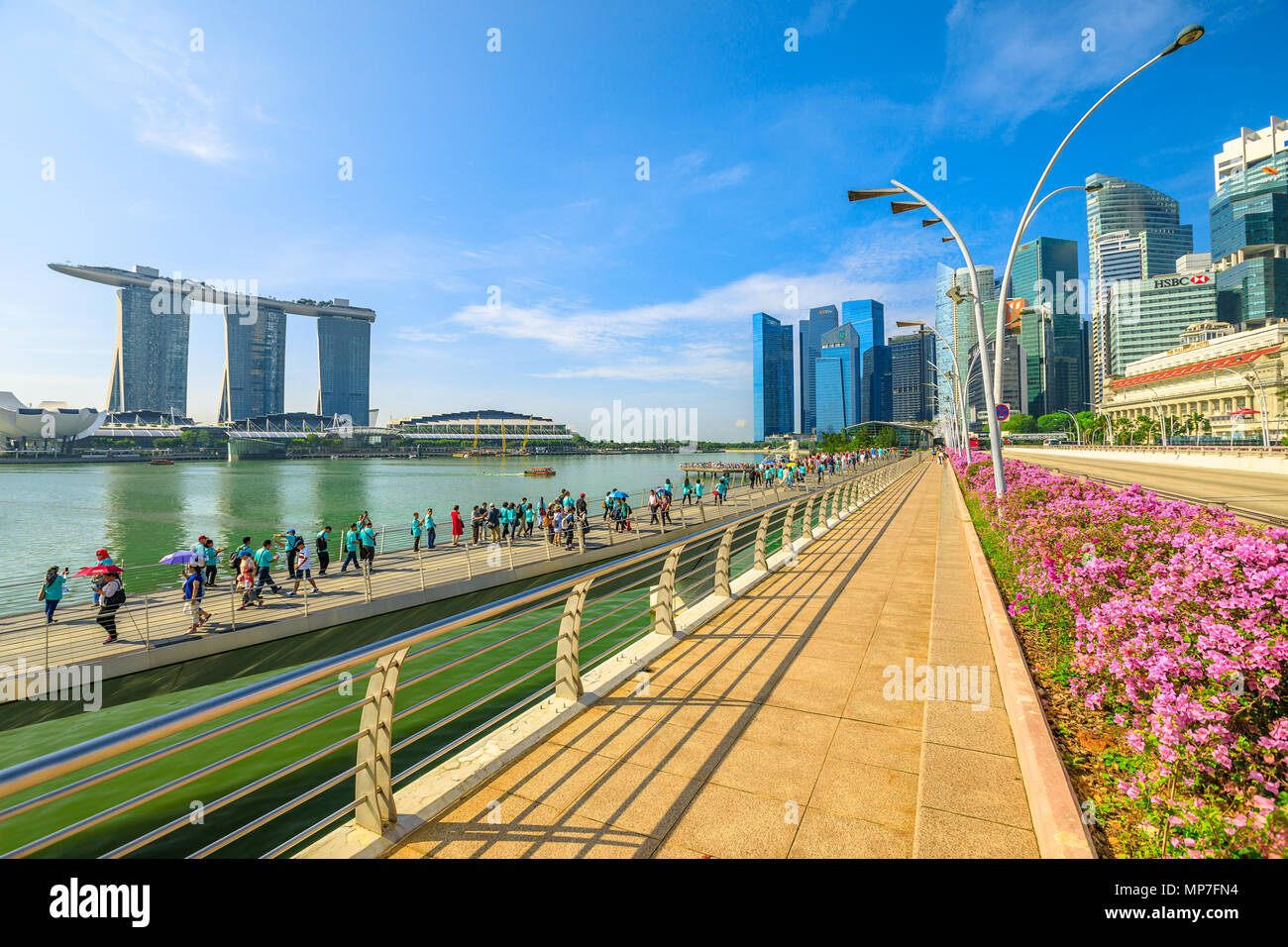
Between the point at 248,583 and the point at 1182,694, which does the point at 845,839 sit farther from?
the point at 248,583

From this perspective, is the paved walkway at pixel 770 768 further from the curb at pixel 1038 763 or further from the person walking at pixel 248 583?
the person walking at pixel 248 583

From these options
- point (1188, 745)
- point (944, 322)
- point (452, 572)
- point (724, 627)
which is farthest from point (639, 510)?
point (944, 322)

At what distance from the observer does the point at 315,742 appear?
8102mm

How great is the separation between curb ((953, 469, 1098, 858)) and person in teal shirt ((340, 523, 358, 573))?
52.6ft

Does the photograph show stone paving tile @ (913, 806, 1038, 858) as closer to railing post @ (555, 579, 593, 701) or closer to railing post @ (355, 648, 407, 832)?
railing post @ (555, 579, 593, 701)

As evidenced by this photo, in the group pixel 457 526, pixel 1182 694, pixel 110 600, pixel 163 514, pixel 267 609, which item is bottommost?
pixel 267 609

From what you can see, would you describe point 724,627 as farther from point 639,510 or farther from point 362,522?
point 639,510

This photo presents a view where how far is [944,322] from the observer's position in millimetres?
116250

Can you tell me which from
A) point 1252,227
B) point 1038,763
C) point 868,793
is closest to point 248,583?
point 868,793

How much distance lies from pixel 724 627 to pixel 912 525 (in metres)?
11.1

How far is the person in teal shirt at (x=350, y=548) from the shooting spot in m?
16.4

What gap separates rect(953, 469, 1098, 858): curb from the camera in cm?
257

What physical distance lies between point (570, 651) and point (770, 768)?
1642mm

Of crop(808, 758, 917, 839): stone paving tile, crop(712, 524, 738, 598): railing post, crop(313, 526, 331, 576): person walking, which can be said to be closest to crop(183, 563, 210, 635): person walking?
crop(313, 526, 331, 576): person walking
